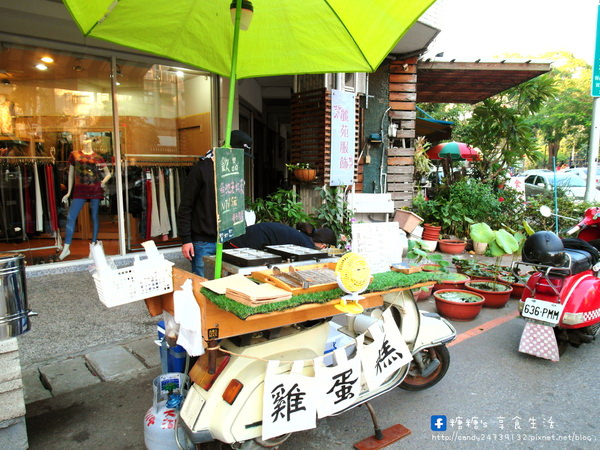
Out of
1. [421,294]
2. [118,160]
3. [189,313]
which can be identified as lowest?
[421,294]

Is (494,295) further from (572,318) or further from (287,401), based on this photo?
(287,401)

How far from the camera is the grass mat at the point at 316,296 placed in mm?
1930

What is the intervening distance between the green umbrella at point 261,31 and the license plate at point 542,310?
2.70 meters

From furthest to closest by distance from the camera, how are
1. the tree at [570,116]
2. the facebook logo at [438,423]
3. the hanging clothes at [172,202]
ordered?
the tree at [570,116]
the hanging clothes at [172,202]
the facebook logo at [438,423]

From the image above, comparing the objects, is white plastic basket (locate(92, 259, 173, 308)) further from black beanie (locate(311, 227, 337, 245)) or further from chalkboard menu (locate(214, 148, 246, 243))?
black beanie (locate(311, 227, 337, 245))

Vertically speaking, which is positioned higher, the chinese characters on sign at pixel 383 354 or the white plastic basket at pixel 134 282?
the white plastic basket at pixel 134 282

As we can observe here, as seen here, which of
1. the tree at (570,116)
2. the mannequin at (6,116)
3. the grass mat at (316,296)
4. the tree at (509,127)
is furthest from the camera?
the tree at (570,116)

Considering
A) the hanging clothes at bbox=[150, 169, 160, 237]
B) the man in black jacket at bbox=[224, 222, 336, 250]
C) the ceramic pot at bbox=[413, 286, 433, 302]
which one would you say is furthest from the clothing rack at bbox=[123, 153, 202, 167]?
the ceramic pot at bbox=[413, 286, 433, 302]

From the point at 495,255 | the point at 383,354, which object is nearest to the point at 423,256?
the point at 495,255

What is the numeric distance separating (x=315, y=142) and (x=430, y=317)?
4648 mm

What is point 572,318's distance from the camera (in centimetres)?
381

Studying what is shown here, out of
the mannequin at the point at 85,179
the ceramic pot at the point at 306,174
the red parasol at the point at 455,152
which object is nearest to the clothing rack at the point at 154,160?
the mannequin at the point at 85,179

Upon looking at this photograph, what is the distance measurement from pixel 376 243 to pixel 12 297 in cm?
229

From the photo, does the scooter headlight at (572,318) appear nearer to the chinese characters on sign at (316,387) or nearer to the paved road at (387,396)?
the paved road at (387,396)
